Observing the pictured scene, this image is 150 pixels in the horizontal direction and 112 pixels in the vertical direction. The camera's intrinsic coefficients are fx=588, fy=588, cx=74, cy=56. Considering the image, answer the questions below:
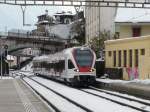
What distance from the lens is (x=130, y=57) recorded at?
50531mm

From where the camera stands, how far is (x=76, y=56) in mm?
45344

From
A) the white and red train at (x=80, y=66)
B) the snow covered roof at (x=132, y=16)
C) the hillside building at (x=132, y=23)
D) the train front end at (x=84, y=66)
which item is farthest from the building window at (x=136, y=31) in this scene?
the train front end at (x=84, y=66)

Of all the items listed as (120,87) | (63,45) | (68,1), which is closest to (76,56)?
(68,1)

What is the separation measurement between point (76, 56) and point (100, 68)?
1291cm

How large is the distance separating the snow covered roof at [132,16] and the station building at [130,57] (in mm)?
8058

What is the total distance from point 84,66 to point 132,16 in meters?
25.2

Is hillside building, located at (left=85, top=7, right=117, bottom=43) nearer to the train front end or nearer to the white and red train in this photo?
the white and red train

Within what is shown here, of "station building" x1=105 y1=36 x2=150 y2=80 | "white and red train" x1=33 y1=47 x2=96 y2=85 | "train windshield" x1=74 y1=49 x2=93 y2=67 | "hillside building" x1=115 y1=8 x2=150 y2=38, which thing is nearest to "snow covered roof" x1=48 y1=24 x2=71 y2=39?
"hillside building" x1=115 y1=8 x2=150 y2=38

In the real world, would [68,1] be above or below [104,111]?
above

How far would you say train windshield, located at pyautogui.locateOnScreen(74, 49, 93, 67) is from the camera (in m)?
45.1

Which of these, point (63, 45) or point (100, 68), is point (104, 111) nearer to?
point (100, 68)

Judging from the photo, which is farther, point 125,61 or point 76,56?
point 125,61

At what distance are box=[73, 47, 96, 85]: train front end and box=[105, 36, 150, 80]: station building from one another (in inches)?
169

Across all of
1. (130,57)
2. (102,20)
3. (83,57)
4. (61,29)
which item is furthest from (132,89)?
(61,29)
